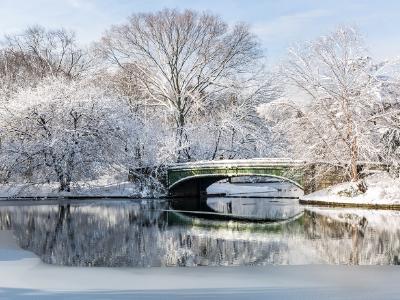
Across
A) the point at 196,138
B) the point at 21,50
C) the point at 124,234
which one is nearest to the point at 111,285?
the point at 124,234

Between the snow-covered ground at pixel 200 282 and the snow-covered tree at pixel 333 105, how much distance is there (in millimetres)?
16891

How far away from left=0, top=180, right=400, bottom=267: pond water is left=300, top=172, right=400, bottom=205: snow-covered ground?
1.61m

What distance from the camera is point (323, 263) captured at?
1208 centimetres

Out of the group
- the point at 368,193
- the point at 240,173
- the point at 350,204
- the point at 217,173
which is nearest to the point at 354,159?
the point at 368,193

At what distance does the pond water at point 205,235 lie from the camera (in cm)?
1300

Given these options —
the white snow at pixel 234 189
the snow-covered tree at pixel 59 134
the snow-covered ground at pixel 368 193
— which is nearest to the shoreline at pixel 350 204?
the snow-covered ground at pixel 368 193

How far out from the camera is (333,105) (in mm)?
28438

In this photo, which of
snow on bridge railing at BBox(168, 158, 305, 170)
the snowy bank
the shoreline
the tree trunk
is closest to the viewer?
the shoreline

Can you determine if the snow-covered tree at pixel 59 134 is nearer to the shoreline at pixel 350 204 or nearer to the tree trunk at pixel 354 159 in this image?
the shoreline at pixel 350 204

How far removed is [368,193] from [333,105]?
15.1 feet

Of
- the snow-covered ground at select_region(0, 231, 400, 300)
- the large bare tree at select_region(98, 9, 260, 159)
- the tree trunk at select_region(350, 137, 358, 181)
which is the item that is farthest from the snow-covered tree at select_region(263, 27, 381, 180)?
the snow-covered ground at select_region(0, 231, 400, 300)

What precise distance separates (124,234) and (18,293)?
27.4ft

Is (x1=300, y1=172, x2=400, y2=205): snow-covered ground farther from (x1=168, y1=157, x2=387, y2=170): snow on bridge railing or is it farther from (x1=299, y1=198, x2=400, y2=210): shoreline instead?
(x1=168, y1=157, x2=387, y2=170): snow on bridge railing

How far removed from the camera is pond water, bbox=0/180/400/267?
1300 cm
